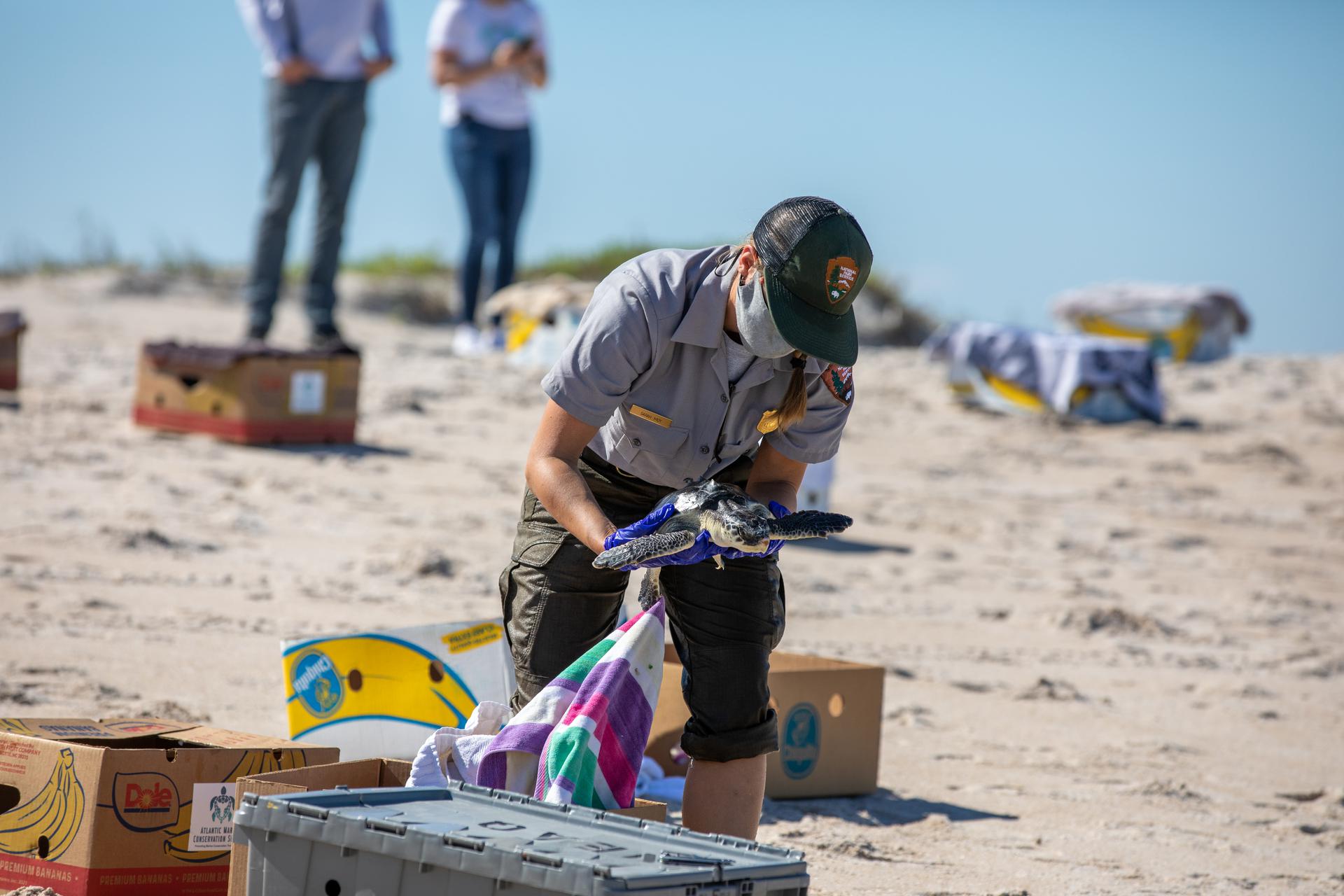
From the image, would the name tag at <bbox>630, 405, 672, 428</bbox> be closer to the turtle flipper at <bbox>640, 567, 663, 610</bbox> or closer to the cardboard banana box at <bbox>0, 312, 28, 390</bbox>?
the turtle flipper at <bbox>640, 567, 663, 610</bbox>

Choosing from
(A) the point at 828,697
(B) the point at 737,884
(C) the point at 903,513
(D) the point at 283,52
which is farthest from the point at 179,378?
(B) the point at 737,884

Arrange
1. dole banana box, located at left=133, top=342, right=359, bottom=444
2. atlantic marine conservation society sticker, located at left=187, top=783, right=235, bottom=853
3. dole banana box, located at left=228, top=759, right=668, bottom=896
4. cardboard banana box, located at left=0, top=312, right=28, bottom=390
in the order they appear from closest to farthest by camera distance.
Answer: dole banana box, located at left=228, top=759, right=668, bottom=896
atlantic marine conservation society sticker, located at left=187, top=783, right=235, bottom=853
dole banana box, located at left=133, top=342, right=359, bottom=444
cardboard banana box, located at left=0, top=312, right=28, bottom=390

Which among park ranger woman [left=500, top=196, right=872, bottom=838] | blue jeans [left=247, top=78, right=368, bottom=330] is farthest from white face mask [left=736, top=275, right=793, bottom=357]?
blue jeans [left=247, top=78, right=368, bottom=330]

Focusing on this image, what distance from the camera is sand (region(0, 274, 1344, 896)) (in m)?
3.47

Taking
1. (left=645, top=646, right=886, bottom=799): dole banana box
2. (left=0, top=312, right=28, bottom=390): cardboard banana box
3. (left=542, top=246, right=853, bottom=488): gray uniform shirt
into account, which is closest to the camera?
(left=542, top=246, right=853, bottom=488): gray uniform shirt

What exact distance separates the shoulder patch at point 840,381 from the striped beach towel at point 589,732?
0.59 m

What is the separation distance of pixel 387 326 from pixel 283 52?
441 centimetres

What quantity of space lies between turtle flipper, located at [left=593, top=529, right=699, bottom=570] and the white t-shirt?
665 cm

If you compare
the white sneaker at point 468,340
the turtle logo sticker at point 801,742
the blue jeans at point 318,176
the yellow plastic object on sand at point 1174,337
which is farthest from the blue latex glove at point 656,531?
the yellow plastic object on sand at point 1174,337

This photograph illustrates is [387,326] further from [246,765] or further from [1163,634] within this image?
[246,765]

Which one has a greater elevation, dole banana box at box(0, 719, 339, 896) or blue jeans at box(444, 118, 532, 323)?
blue jeans at box(444, 118, 532, 323)

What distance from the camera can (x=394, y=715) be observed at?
3.13 m

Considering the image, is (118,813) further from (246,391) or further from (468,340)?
(468,340)

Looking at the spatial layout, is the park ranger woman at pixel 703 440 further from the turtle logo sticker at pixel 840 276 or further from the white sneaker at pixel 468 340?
the white sneaker at pixel 468 340
